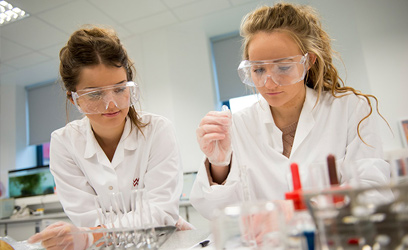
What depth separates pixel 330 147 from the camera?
3.83ft

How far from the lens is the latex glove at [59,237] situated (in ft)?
2.71

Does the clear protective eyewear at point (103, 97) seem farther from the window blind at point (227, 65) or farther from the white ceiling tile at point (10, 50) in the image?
the white ceiling tile at point (10, 50)

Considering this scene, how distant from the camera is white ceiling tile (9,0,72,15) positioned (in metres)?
3.22

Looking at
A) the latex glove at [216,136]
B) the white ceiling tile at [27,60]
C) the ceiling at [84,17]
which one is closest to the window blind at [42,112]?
the white ceiling tile at [27,60]

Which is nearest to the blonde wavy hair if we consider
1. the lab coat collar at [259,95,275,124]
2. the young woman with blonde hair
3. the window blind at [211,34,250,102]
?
the young woman with blonde hair

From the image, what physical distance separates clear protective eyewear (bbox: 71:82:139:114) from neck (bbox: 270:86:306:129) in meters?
0.69

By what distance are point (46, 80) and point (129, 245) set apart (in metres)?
5.38

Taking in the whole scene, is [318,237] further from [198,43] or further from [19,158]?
[19,158]

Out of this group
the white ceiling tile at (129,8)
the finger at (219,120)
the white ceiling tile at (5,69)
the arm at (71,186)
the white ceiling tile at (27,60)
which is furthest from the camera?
the white ceiling tile at (5,69)

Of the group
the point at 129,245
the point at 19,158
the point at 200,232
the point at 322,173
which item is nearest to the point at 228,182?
the point at 200,232

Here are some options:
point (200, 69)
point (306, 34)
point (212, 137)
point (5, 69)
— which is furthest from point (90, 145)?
point (5, 69)

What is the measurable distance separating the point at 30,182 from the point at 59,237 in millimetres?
4359

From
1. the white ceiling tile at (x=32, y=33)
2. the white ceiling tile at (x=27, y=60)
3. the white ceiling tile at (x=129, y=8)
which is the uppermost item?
the white ceiling tile at (x=129, y=8)

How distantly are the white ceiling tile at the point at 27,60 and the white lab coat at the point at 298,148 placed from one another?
4192 millimetres
